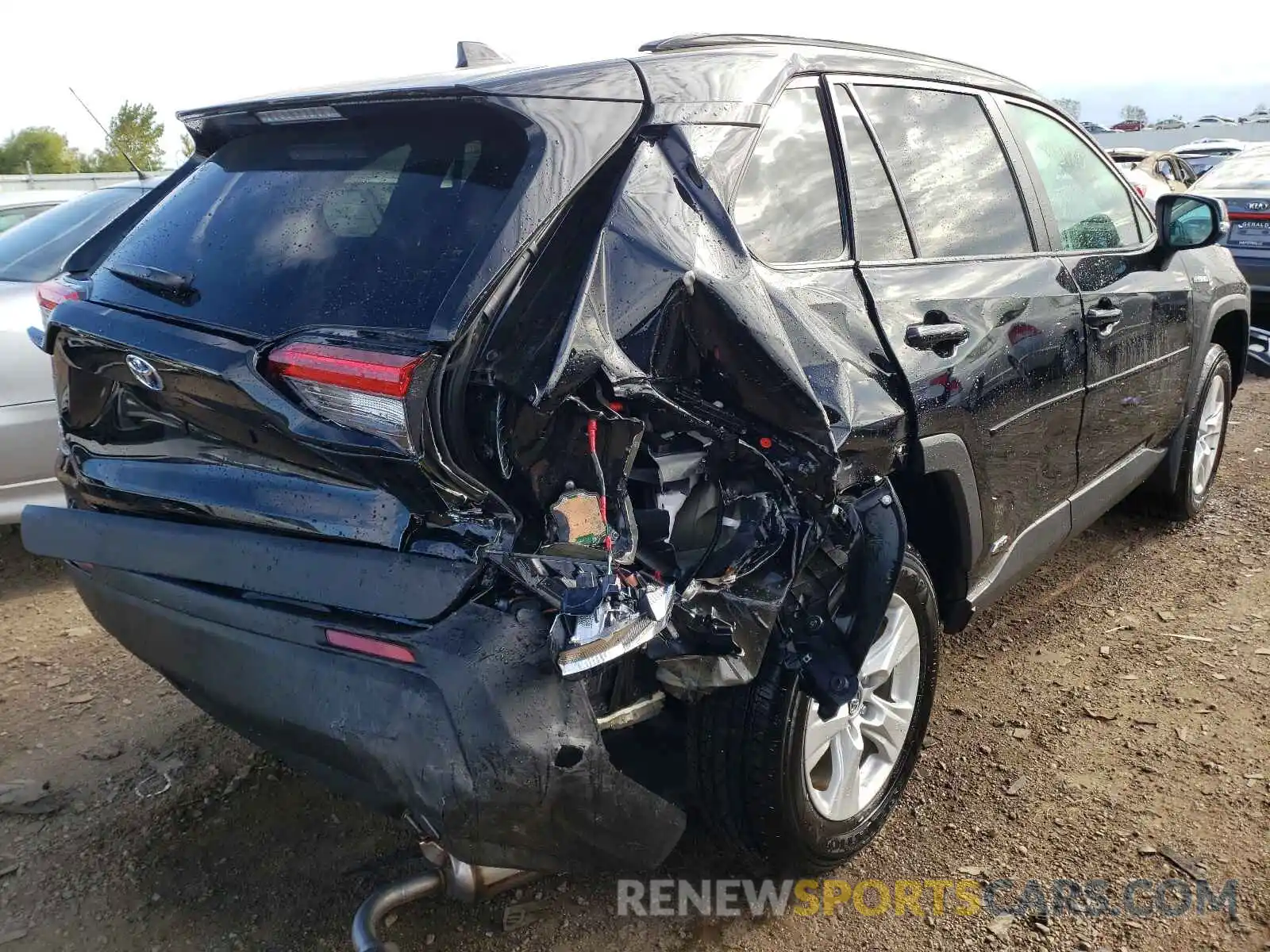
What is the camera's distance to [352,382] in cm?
180

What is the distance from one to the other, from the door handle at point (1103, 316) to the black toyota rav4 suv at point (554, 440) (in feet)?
2.04

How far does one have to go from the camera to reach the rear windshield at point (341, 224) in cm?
190

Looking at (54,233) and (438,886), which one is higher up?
(54,233)

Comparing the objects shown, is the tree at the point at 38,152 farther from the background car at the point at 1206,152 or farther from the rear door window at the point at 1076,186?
the rear door window at the point at 1076,186

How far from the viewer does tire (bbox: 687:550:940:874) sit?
223 centimetres

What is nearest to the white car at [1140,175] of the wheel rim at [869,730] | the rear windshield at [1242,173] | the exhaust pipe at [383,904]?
the rear windshield at [1242,173]

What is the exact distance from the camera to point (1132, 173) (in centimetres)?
1306

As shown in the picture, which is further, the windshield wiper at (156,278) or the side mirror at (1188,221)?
the side mirror at (1188,221)

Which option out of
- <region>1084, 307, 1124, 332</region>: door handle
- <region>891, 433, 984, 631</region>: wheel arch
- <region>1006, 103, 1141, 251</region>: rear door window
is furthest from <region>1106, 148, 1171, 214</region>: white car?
<region>891, 433, 984, 631</region>: wheel arch

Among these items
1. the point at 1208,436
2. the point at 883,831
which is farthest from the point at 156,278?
the point at 1208,436

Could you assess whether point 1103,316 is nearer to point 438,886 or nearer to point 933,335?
point 933,335

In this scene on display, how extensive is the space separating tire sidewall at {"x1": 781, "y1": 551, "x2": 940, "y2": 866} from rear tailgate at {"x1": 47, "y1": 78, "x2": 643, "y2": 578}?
925 millimetres

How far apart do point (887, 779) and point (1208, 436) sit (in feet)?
10.5

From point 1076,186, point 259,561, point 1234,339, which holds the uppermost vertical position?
point 1076,186
